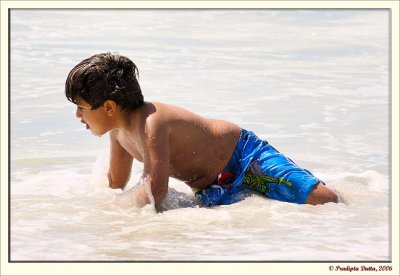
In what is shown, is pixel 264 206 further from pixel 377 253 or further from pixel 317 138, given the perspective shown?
pixel 317 138

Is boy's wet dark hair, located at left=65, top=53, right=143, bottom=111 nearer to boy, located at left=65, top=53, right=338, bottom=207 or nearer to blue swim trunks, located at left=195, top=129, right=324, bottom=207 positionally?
boy, located at left=65, top=53, right=338, bottom=207

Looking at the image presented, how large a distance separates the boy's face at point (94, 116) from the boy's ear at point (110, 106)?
0.07 feet

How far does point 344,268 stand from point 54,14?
8.00 meters

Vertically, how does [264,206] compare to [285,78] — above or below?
below

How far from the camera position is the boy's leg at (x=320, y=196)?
474 centimetres

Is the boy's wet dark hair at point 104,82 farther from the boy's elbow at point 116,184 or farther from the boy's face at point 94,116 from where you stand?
the boy's elbow at point 116,184

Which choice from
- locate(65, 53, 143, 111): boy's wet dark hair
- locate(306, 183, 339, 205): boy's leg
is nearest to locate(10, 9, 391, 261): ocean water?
locate(306, 183, 339, 205): boy's leg

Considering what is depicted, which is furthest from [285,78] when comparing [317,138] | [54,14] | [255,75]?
[54,14]

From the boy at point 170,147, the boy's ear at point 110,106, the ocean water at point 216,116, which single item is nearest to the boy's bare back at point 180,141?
the boy at point 170,147

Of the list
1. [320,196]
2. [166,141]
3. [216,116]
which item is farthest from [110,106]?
[216,116]

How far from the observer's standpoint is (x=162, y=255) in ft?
12.9

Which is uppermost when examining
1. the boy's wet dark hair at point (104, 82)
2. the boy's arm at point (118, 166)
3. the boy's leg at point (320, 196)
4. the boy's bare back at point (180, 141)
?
the boy's wet dark hair at point (104, 82)

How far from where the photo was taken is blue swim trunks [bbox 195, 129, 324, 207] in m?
4.76

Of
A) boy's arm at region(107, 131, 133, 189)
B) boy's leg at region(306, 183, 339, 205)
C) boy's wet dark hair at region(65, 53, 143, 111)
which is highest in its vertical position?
boy's wet dark hair at region(65, 53, 143, 111)
